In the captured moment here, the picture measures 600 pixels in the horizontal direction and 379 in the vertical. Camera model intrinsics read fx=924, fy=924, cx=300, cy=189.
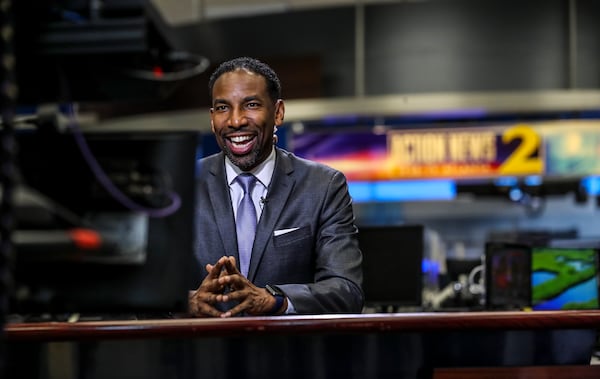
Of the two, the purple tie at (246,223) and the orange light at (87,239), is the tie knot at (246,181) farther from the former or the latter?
the orange light at (87,239)

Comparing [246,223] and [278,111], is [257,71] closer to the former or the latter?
[278,111]

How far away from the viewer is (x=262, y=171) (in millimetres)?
2434

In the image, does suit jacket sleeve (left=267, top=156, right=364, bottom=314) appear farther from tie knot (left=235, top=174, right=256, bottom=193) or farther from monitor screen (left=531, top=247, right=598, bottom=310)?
monitor screen (left=531, top=247, right=598, bottom=310)

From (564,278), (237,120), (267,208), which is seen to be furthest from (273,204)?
(564,278)

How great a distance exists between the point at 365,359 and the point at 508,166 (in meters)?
5.25

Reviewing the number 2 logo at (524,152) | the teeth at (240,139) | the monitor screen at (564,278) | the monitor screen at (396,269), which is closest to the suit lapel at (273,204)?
the teeth at (240,139)

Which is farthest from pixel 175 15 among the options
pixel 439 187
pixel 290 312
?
pixel 290 312

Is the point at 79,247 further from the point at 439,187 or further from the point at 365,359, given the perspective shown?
the point at 439,187

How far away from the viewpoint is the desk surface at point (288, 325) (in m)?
1.73

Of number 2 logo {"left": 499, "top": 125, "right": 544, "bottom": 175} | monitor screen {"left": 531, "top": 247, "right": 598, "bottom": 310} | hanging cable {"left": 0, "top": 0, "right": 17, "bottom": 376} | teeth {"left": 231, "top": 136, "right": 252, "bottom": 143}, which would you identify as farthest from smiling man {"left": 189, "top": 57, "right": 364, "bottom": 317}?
number 2 logo {"left": 499, "top": 125, "right": 544, "bottom": 175}

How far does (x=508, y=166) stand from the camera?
687 centimetres

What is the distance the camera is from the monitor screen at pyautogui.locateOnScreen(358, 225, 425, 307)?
387cm

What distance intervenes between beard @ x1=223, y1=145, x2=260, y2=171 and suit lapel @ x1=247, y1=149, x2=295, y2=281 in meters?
0.07

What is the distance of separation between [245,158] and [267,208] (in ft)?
0.46
